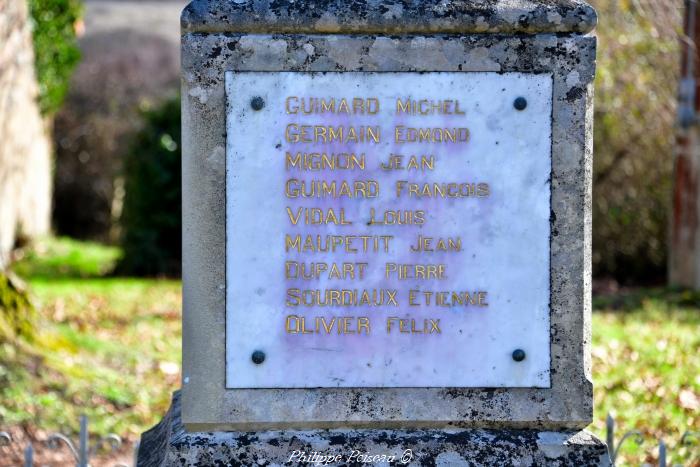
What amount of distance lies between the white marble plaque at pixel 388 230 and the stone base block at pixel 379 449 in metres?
0.18

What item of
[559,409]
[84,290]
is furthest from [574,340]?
[84,290]

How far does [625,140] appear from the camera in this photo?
Result: 13.1m

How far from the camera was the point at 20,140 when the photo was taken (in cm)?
1421

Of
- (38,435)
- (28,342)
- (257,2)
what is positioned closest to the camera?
(257,2)

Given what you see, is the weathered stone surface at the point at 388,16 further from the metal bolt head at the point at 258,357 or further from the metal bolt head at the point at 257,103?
the metal bolt head at the point at 258,357

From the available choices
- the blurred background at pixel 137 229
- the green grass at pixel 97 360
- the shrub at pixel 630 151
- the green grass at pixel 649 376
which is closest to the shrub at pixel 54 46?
the blurred background at pixel 137 229

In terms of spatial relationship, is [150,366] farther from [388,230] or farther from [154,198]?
[154,198]

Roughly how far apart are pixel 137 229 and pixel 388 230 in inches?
389

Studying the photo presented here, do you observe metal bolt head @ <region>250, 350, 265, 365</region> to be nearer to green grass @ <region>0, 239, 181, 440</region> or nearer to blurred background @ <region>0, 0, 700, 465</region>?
blurred background @ <region>0, 0, 700, 465</region>

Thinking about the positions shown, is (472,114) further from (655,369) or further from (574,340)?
(655,369)

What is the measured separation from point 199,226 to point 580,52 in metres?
1.43

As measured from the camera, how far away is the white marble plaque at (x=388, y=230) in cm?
306

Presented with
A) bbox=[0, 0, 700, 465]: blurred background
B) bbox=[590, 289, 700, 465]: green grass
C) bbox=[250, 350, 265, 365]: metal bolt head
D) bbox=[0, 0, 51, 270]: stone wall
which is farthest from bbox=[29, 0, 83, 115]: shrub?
bbox=[250, 350, 265, 365]: metal bolt head

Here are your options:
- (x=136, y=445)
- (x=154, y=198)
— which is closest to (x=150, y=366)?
(x=136, y=445)
